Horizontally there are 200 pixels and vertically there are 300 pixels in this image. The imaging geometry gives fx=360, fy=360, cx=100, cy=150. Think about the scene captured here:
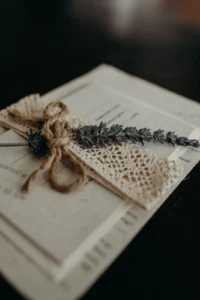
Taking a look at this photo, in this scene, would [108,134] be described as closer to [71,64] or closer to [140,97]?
[140,97]

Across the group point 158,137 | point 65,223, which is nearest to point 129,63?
point 158,137

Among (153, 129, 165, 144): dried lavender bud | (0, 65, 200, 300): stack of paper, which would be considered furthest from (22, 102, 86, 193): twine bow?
(153, 129, 165, 144): dried lavender bud

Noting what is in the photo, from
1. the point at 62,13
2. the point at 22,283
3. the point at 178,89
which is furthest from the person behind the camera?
the point at 62,13

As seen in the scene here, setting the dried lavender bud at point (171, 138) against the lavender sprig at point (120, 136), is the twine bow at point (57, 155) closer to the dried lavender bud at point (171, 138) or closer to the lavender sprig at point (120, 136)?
the lavender sprig at point (120, 136)

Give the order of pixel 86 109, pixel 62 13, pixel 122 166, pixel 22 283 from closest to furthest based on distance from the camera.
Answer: pixel 22 283, pixel 122 166, pixel 86 109, pixel 62 13

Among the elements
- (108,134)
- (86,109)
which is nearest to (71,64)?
(86,109)

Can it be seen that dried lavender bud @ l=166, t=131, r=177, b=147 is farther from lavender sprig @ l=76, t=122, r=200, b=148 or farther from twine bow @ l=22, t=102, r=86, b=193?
twine bow @ l=22, t=102, r=86, b=193
